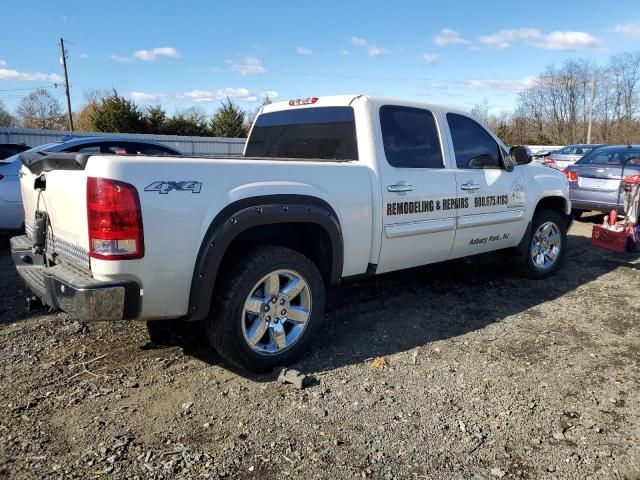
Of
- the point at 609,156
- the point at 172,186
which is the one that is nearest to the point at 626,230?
the point at 609,156

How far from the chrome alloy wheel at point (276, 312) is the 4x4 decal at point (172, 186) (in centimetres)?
77

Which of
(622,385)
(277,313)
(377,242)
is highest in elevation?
(377,242)

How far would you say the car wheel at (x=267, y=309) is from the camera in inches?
129

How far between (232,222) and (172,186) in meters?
0.42

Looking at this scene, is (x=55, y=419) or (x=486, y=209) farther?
(x=486, y=209)

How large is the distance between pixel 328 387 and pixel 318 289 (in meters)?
0.69

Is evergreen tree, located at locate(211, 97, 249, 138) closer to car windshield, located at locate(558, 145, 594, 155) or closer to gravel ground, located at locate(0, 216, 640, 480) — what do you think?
car windshield, located at locate(558, 145, 594, 155)

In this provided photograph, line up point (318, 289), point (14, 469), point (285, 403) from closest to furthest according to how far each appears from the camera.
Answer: point (14, 469)
point (285, 403)
point (318, 289)

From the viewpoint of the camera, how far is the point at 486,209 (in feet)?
16.5

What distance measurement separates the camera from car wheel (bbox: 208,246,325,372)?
3.29 metres

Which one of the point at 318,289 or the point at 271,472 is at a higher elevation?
the point at 318,289

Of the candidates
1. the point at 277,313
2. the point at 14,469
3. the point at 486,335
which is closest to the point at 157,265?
the point at 277,313

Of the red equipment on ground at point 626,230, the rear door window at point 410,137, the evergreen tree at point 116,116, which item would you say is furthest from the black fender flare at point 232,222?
the evergreen tree at point 116,116

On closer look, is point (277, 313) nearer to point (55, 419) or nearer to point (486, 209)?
point (55, 419)
